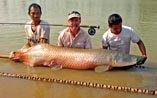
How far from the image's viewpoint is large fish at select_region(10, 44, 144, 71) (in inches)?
239

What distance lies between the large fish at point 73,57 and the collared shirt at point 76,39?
284mm

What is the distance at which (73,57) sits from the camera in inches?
249

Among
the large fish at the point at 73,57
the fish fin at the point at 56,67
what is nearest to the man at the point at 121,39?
the large fish at the point at 73,57

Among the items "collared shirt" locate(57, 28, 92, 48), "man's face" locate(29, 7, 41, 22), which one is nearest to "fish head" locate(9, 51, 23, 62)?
"man's face" locate(29, 7, 41, 22)

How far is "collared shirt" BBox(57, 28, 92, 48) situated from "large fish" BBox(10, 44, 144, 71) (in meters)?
0.28

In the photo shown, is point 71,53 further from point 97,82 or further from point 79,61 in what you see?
point 97,82

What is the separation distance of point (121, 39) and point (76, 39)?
91 centimetres

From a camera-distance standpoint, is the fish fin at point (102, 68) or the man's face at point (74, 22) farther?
the man's face at point (74, 22)

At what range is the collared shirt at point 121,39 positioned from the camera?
253 inches

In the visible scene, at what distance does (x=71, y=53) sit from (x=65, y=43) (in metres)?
0.44

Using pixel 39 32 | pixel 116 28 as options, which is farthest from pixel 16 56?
pixel 116 28

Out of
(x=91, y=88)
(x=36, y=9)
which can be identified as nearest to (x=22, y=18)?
(x=36, y=9)

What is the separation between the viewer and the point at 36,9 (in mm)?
6777

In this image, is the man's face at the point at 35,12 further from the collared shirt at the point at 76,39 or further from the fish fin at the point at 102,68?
the fish fin at the point at 102,68
